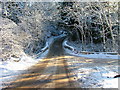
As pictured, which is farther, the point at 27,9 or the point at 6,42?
the point at 27,9

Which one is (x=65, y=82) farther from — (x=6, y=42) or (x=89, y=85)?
(x=6, y=42)

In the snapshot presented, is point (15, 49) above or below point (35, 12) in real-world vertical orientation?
below

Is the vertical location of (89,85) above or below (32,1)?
below

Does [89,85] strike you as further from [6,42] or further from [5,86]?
[6,42]

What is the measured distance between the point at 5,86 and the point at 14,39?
8669 millimetres

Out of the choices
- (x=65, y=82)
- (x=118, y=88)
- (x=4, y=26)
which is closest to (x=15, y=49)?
(x=4, y=26)

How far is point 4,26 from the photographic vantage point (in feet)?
48.0

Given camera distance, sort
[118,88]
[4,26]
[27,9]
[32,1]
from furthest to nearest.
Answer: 1. [32,1]
2. [27,9]
3. [4,26]
4. [118,88]

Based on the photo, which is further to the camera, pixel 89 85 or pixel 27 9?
pixel 27 9

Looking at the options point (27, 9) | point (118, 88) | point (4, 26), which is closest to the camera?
point (118, 88)

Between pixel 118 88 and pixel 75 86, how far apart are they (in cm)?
220

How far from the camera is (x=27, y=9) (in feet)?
102

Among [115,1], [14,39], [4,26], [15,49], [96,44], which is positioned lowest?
[96,44]

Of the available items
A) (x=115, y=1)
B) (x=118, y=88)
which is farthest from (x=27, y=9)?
(x=118, y=88)
